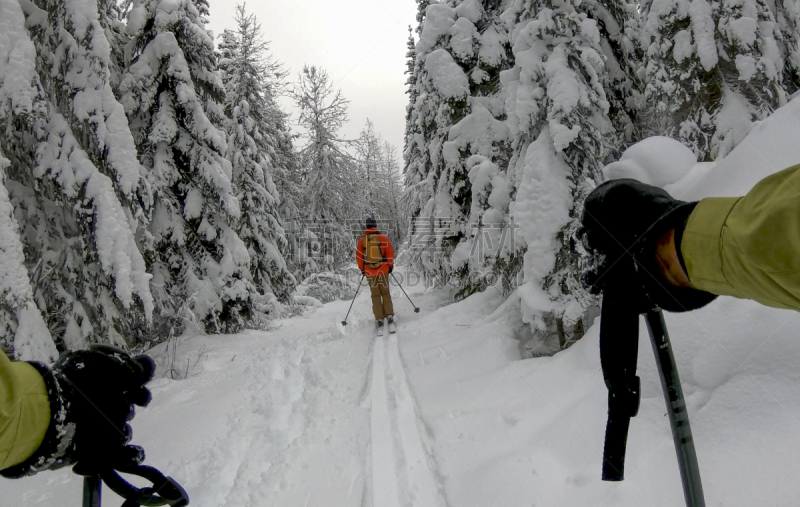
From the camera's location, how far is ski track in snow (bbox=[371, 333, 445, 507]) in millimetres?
3262

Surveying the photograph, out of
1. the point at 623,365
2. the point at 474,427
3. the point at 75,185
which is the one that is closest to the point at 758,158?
the point at 623,365

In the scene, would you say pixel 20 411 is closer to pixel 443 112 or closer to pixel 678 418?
pixel 678 418

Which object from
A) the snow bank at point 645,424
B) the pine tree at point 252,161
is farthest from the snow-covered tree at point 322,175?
the snow bank at point 645,424

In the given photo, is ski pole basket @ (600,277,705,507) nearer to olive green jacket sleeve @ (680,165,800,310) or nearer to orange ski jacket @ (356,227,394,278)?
olive green jacket sleeve @ (680,165,800,310)

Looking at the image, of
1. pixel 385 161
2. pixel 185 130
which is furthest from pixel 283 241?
pixel 385 161

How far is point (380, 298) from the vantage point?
31.7 feet

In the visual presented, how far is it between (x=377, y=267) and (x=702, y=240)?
9287 millimetres

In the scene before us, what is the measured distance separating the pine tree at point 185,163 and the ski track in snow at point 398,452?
5.95 meters

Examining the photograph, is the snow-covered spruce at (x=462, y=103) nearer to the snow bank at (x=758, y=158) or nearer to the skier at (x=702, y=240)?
the snow bank at (x=758, y=158)

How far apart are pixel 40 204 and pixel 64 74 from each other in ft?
7.10

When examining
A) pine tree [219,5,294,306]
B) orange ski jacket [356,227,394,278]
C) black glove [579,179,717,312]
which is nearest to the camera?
black glove [579,179,717,312]

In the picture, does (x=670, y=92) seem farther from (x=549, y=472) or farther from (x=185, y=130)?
(x=185, y=130)

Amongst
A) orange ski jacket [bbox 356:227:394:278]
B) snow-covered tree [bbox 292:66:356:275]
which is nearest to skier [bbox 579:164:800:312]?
orange ski jacket [bbox 356:227:394:278]

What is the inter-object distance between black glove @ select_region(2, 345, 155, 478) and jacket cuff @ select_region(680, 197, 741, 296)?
2.07 m
